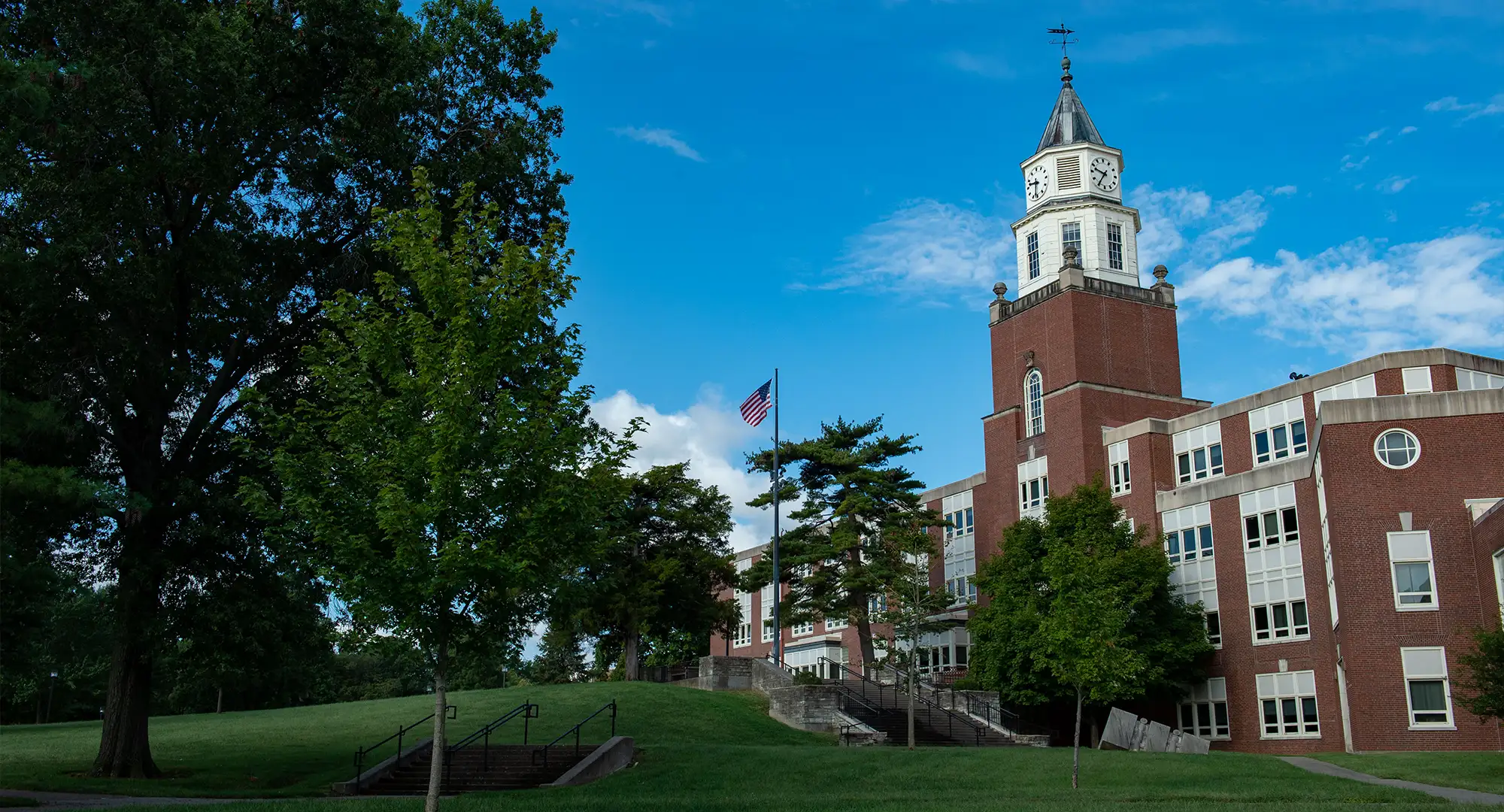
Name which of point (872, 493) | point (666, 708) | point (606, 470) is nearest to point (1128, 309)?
point (872, 493)

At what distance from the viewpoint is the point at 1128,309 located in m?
54.6

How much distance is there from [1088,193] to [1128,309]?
677 cm

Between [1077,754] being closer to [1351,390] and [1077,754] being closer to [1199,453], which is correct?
[1351,390]

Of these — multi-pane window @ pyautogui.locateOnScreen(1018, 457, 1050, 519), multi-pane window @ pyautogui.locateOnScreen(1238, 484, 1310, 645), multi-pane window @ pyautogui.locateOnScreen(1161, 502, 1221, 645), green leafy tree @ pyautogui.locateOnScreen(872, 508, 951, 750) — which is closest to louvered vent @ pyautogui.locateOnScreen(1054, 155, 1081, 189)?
multi-pane window @ pyautogui.locateOnScreen(1018, 457, 1050, 519)

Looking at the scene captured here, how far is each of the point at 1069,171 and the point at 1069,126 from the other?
272 cm

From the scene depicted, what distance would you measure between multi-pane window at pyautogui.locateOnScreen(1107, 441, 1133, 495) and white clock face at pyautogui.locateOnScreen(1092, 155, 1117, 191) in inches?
591

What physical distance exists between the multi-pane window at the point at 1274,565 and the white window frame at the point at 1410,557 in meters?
6.61

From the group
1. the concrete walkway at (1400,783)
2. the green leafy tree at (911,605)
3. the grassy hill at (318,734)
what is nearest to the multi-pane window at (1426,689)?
the concrete walkway at (1400,783)

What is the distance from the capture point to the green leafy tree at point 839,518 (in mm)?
46844

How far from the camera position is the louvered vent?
192ft

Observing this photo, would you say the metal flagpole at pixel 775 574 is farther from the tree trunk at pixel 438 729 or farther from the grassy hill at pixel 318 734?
the tree trunk at pixel 438 729

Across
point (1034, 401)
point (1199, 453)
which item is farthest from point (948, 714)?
point (1034, 401)

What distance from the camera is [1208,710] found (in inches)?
1763

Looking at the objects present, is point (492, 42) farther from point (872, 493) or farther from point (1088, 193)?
point (1088, 193)
